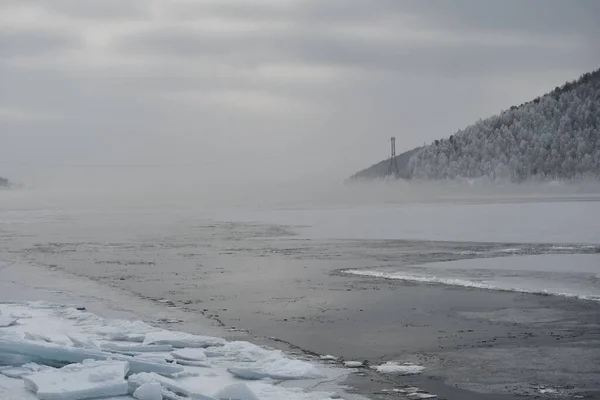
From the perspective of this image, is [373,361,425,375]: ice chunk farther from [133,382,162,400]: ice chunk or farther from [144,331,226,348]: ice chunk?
[133,382,162,400]: ice chunk

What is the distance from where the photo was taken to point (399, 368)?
9.34m

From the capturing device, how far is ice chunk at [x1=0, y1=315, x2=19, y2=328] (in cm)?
1143

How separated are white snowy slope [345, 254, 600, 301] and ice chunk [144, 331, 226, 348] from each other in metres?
7.26

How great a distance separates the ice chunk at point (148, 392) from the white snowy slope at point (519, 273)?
9.37m

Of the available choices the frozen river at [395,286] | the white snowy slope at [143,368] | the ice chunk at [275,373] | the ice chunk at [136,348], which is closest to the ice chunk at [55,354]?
the white snowy slope at [143,368]

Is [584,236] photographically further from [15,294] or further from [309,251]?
[15,294]

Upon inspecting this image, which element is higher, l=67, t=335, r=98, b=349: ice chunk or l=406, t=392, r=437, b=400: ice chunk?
l=67, t=335, r=98, b=349: ice chunk

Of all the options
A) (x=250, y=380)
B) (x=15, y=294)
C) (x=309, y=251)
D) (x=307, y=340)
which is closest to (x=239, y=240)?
(x=309, y=251)

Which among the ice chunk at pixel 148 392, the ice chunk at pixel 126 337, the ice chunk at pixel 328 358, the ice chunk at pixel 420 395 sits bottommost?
the ice chunk at pixel 420 395

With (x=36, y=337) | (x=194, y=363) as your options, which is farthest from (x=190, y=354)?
(x=36, y=337)

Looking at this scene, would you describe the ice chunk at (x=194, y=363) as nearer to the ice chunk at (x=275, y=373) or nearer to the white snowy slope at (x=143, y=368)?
the white snowy slope at (x=143, y=368)

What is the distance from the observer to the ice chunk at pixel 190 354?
961cm

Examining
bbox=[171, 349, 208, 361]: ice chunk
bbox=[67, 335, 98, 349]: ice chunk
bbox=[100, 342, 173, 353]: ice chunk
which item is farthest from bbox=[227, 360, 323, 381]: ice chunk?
bbox=[67, 335, 98, 349]: ice chunk

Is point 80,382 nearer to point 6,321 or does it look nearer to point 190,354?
point 190,354
